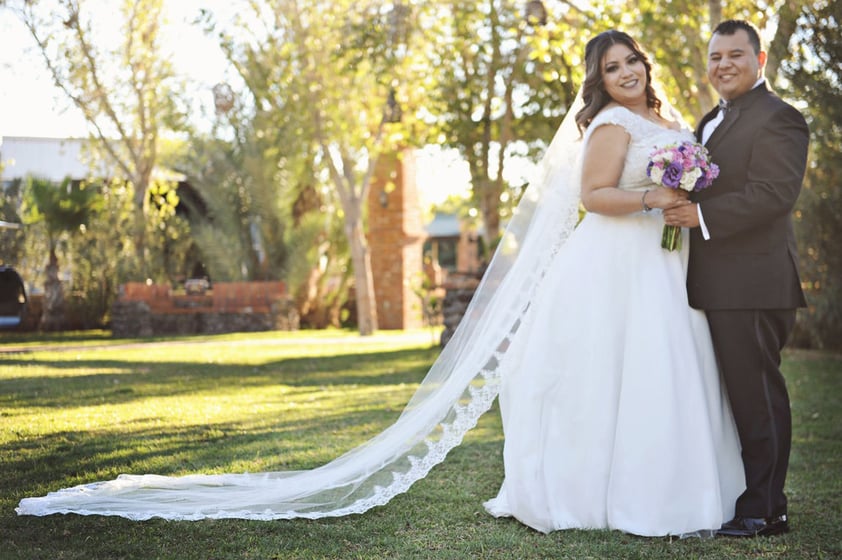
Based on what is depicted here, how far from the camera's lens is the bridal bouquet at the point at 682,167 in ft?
13.1

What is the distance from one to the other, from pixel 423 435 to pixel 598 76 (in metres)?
1.87

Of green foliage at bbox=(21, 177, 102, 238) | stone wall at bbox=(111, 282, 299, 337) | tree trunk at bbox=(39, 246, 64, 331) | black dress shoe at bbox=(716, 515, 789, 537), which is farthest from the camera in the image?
tree trunk at bbox=(39, 246, 64, 331)

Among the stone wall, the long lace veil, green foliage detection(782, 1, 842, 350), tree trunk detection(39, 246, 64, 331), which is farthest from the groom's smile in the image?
tree trunk detection(39, 246, 64, 331)

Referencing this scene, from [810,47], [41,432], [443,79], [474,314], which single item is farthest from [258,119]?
[474,314]

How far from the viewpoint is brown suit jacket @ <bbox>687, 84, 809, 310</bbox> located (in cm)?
407

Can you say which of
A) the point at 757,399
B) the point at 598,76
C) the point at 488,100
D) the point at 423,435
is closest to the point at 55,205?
the point at 488,100

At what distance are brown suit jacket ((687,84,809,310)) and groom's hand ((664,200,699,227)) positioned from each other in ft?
0.14

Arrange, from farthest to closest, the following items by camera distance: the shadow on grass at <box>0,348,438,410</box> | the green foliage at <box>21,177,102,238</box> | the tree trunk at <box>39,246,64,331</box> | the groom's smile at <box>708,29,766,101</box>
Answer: the tree trunk at <box>39,246,64,331</box>, the green foliage at <box>21,177,102,238</box>, the shadow on grass at <box>0,348,438,410</box>, the groom's smile at <box>708,29,766,101</box>

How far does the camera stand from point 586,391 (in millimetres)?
4250

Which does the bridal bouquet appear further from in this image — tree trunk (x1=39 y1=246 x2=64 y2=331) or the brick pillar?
tree trunk (x1=39 y1=246 x2=64 y2=331)

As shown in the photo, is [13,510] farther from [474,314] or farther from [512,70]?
→ [512,70]

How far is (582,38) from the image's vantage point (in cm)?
1196

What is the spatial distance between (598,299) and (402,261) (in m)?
18.0

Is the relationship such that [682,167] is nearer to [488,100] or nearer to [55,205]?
[488,100]
